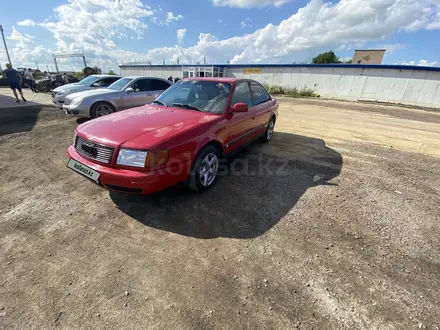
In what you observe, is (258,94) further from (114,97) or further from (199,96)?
(114,97)

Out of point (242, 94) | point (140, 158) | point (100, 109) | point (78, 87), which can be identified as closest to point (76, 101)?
point (100, 109)

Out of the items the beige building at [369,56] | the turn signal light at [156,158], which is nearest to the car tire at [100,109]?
the turn signal light at [156,158]

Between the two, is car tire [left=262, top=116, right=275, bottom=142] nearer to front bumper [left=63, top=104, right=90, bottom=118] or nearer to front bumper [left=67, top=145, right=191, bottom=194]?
front bumper [left=67, top=145, right=191, bottom=194]

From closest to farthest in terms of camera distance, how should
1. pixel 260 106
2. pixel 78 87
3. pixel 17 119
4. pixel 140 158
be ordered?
pixel 140 158
pixel 260 106
pixel 17 119
pixel 78 87

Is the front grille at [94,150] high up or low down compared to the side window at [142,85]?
down

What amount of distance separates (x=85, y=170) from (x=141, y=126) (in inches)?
33.5

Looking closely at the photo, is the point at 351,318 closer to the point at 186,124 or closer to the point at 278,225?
the point at 278,225

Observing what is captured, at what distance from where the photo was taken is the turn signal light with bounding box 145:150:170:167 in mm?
2320

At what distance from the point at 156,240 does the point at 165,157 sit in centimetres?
92

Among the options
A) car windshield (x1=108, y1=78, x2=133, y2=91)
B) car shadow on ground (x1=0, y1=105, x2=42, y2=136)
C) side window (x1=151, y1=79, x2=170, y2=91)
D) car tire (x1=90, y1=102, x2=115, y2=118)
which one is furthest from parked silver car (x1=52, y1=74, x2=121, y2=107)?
side window (x1=151, y1=79, x2=170, y2=91)

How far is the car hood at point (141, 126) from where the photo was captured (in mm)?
2432

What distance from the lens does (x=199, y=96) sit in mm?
3713

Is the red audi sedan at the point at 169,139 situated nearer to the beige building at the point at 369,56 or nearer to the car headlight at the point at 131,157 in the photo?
the car headlight at the point at 131,157

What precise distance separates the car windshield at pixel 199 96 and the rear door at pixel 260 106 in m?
0.82
